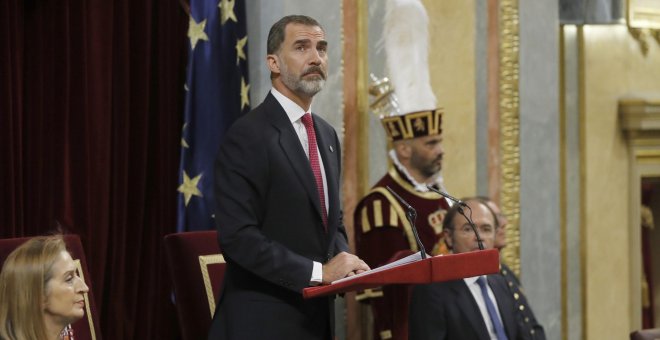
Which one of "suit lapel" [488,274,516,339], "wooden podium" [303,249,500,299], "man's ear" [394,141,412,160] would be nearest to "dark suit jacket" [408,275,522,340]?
"suit lapel" [488,274,516,339]

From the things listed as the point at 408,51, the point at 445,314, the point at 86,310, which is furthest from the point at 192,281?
the point at 408,51

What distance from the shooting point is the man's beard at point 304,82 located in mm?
Result: 3369

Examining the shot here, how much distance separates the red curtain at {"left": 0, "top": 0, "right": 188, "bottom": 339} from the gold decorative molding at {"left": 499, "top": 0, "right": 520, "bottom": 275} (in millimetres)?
1892

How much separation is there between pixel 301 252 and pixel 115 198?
1.71m

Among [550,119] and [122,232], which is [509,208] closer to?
[550,119]

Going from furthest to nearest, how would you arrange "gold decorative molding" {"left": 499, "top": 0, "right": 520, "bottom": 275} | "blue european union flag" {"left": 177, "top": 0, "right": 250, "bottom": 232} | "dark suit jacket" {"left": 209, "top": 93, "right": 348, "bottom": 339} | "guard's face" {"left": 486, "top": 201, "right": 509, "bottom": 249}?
1. "gold decorative molding" {"left": 499, "top": 0, "right": 520, "bottom": 275}
2. "guard's face" {"left": 486, "top": 201, "right": 509, "bottom": 249}
3. "blue european union flag" {"left": 177, "top": 0, "right": 250, "bottom": 232}
4. "dark suit jacket" {"left": 209, "top": 93, "right": 348, "bottom": 339}

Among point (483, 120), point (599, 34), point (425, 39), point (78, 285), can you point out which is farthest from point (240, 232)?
point (599, 34)

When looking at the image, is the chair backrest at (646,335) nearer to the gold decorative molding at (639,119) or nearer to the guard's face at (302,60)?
the guard's face at (302,60)

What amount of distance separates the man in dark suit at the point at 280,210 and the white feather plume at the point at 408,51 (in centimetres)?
201

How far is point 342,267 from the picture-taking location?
315 cm

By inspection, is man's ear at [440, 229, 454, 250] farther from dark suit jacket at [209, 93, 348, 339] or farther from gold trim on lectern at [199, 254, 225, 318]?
dark suit jacket at [209, 93, 348, 339]

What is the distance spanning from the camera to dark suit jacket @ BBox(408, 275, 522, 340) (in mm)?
4523

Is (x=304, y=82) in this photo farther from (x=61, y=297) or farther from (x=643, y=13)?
(x=643, y=13)

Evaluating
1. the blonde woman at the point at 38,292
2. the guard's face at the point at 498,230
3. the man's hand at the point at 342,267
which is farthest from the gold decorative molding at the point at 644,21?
the blonde woman at the point at 38,292
